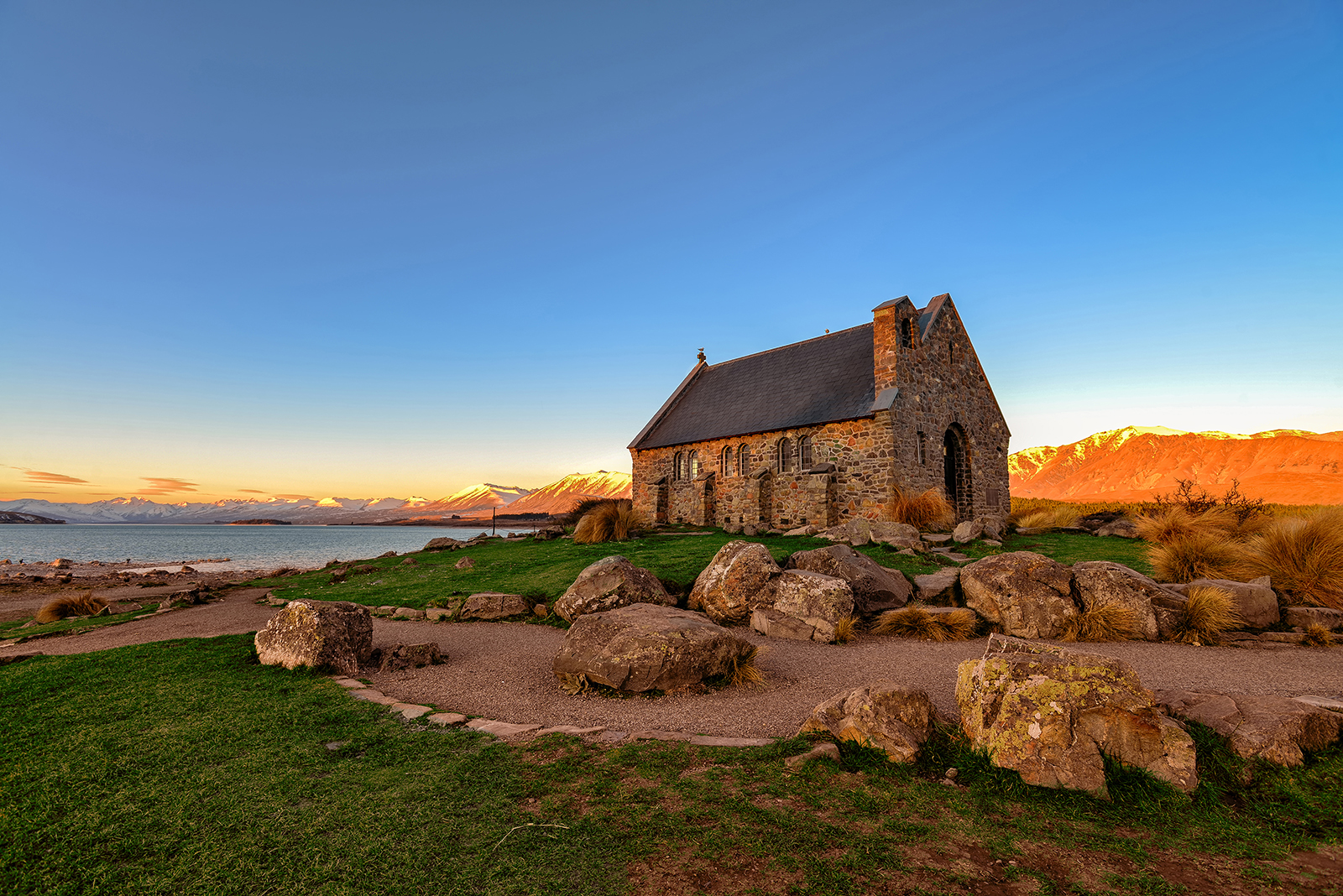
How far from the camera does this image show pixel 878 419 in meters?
22.4

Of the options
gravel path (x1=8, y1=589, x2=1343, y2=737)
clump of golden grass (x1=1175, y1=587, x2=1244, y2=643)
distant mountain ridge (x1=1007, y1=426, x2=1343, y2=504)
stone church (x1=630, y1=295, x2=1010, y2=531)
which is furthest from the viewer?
distant mountain ridge (x1=1007, y1=426, x2=1343, y2=504)

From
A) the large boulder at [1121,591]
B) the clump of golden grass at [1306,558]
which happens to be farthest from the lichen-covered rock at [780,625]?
the clump of golden grass at [1306,558]

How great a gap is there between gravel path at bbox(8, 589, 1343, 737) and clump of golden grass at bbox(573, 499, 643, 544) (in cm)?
1097

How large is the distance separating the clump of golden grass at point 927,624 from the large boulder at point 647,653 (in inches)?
138


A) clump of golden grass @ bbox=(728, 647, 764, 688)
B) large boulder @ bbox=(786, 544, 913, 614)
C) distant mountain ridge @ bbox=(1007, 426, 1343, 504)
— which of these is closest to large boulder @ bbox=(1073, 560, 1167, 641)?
large boulder @ bbox=(786, 544, 913, 614)

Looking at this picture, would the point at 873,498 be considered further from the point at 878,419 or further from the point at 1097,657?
the point at 1097,657

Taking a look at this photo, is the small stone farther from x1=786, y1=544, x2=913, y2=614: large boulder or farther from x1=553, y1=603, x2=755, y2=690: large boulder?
x1=786, y1=544, x2=913, y2=614: large boulder

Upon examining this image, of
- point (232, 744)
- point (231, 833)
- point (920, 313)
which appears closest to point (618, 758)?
point (231, 833)

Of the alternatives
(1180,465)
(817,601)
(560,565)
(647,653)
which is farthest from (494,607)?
(1180,465)

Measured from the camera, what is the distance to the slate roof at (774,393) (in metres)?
25.0

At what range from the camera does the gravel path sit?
619 centimetres

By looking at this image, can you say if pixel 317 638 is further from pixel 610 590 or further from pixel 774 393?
pixel 774 393

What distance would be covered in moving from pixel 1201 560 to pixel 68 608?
90.9 ft

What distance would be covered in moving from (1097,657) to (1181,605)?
626 centimetres
